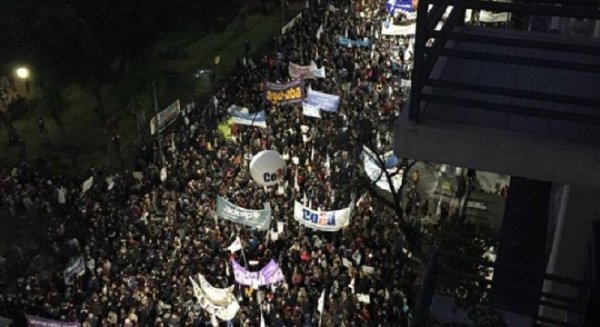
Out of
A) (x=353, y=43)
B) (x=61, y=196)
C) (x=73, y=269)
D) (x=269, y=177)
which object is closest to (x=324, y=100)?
(x=269, y=177)

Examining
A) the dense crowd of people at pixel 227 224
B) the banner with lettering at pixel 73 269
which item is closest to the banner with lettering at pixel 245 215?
the dense crowd of people at pixel 227 224

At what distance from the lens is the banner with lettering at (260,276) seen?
16.6 metres

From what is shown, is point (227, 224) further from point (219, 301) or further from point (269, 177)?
point (219, 301)

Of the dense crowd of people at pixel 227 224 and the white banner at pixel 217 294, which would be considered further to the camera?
the dense crowd of people at pixel 227 224

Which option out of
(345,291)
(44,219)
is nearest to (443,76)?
(345,291)

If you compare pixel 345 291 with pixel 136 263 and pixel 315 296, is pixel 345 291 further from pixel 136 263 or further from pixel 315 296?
pixel 136 263

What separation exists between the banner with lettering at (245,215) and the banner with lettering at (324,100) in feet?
22.7

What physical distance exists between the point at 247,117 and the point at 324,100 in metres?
3.50

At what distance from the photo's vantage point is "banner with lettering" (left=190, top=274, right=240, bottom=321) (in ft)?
53.2

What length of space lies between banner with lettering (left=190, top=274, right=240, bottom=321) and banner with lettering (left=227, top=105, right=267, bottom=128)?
1085cm

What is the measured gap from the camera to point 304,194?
73.6 feet

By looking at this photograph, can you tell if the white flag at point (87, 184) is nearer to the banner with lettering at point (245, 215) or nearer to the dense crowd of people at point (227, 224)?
the dense crowd of people at point (227, 224)

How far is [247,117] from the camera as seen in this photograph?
26625 millimetres

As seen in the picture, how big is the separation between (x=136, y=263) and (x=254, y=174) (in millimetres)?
5238
